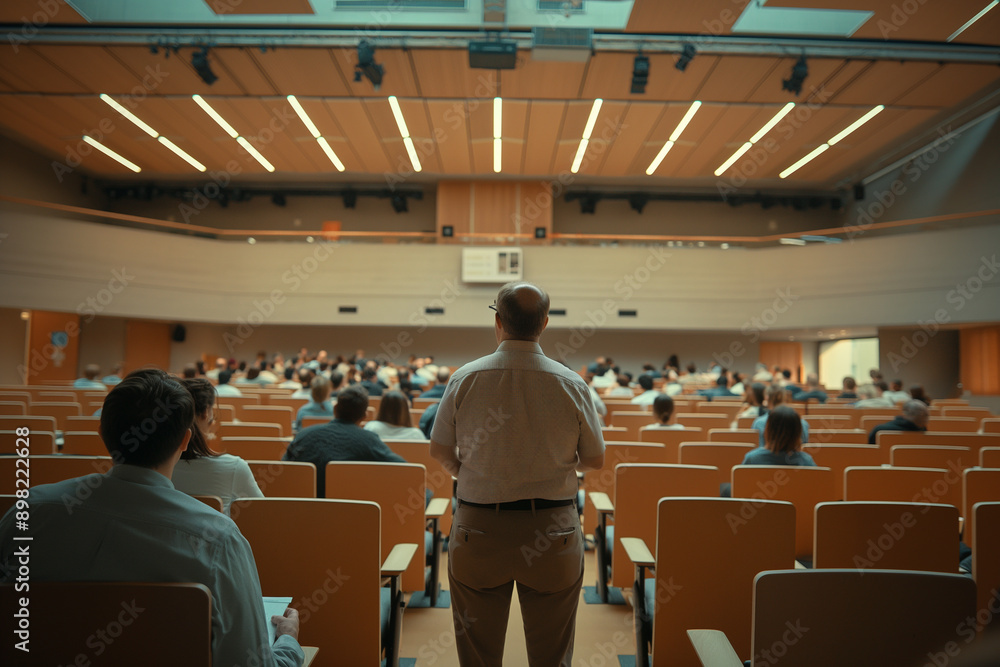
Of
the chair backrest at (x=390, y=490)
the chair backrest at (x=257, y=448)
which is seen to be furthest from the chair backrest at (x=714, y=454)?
the chair backrest at (x=257, y=448)

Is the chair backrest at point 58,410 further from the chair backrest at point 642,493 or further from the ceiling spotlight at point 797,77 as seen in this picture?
the ceiling spotlight at point 797,77

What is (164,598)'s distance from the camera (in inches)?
44.0

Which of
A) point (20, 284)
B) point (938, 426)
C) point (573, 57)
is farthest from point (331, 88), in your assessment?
point (938, 426)

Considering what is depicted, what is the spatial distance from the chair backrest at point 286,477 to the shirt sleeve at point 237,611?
1495 mm

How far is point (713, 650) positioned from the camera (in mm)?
1519

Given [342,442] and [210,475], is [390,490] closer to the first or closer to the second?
[342,442]

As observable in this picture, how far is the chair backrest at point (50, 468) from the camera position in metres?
2.63

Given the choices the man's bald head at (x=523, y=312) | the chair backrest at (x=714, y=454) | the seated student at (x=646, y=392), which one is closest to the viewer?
the man's bald head at (x=523, y=312)

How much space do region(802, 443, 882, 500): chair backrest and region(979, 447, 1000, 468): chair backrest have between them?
554 millimetres

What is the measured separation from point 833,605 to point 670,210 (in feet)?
56.0

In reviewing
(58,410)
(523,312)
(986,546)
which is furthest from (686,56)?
(58,410)

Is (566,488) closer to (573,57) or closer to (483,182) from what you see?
(573,57)

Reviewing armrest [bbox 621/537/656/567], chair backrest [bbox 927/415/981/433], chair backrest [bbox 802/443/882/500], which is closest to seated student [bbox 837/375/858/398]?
chair backrest [bbox 927/415/981/433]

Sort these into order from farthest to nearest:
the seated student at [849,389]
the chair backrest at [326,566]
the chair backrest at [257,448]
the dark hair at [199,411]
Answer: the seated student at [849,389]
the chair backrest at [257,448]
the dark hair at [199,411]
the chair backrest at [326,566]
